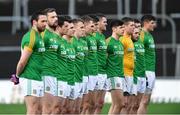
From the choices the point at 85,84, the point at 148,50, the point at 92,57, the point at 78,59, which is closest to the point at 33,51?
the point at 78,59

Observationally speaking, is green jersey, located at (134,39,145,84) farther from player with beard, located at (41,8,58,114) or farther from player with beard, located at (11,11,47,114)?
player with beard, located at (11,11,47,114)

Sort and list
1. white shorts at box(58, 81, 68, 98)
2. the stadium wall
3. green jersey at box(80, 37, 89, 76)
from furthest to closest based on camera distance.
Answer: the stadium wall → green jersey at box(80, 37, 89, 76) → white shorts at box(58, 81, 68, 98)

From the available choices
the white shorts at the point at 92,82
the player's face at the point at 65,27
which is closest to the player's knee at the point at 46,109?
the player's face at the point at 65,27

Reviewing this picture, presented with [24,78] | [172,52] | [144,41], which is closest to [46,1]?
[172,52]

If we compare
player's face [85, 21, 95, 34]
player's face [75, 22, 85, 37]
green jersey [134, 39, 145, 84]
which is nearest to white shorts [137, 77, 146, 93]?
green jersey [134, 39, 145, 84]

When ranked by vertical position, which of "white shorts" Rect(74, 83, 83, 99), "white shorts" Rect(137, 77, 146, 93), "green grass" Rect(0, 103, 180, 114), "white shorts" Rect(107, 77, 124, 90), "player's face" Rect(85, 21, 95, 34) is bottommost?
"green grass" Rect(0, 103, 180, 114)

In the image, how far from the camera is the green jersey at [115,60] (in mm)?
18641

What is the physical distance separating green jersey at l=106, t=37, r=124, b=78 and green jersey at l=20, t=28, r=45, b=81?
346cm

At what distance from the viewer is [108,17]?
27312mm

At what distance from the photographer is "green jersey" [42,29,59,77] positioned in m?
15.9

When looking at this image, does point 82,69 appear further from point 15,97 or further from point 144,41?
point 15,97

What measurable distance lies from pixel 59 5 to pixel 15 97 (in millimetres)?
3808

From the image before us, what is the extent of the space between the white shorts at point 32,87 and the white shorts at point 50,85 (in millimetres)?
540

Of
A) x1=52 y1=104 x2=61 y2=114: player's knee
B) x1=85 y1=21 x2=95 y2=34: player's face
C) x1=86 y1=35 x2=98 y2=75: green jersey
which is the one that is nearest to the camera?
x1=52 y1=104 x2=61 y2=114: player's knee
